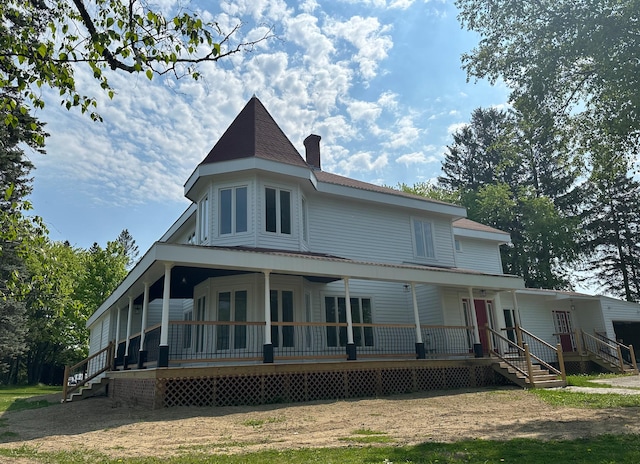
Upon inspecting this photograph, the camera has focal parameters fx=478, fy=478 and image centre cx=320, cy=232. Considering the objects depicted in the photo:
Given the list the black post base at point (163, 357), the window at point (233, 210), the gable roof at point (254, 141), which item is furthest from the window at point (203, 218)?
the black post base at point (163, 357)

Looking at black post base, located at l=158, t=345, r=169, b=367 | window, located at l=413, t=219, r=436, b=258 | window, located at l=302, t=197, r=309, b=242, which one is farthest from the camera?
window, located at l=413, t=219, r=436, b=258

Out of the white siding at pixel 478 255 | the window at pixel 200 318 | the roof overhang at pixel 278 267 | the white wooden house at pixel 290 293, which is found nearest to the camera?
the roof overhang at pixel 278 267

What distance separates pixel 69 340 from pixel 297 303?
109ft

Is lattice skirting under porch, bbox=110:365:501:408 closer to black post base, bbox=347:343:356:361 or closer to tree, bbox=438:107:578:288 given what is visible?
black post base, bbox=347:343:356:361

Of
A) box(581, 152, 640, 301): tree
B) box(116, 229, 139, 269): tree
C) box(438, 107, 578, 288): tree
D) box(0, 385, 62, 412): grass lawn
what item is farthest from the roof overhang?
box(116, 229, 139, 269): tree

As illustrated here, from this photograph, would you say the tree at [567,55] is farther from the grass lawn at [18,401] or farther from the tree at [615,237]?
the tree at [615,237]

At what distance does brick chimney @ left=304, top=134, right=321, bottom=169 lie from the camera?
20969 millimetres

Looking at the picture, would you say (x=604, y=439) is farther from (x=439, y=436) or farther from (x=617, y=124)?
(x=617, y=124)

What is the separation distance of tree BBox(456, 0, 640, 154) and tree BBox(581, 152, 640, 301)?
32.0 metres

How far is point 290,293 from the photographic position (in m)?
14.9

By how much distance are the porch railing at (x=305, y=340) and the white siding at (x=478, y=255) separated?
272 inches

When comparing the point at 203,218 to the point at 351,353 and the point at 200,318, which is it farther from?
the point at 351,353

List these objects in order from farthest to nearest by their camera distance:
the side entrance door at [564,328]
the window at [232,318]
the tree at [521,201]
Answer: the tree at [521,201] → the side entrance door at [564,328] → the window at [232,318]

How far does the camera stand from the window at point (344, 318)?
15812mm
